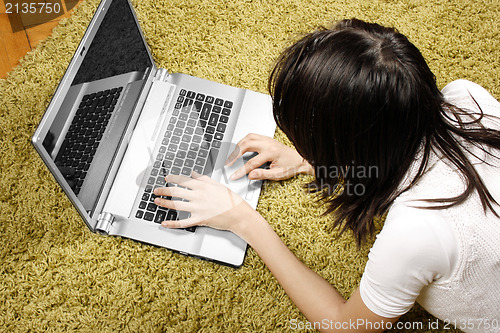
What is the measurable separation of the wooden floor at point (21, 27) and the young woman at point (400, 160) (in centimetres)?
78

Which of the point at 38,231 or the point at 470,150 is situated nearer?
the point at 470,150

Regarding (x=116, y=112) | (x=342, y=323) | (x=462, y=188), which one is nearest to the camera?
(x=462, y=188)

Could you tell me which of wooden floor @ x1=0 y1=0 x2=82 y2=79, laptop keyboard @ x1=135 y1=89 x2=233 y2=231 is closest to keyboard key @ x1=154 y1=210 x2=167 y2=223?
laptop keyboard @ x1=135 y1=89 x2=233 y2=231

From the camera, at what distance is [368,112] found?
1.66 feet

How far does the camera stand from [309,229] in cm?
87

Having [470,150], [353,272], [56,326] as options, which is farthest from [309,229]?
[56,326]

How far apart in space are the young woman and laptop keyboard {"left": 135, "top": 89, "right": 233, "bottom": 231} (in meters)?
0.31

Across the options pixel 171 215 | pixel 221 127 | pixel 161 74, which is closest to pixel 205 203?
pixel 171 215

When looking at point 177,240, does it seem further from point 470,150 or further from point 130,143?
point 470,150

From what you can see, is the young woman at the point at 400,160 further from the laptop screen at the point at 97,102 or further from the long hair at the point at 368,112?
the laptop screen at the point at 97,102

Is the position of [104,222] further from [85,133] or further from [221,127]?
[221,127]

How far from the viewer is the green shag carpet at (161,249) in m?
0.80

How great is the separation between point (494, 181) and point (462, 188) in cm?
6

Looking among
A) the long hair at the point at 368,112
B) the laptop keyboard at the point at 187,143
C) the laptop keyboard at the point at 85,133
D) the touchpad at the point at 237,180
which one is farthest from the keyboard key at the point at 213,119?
the long hair at the point at 368,112
